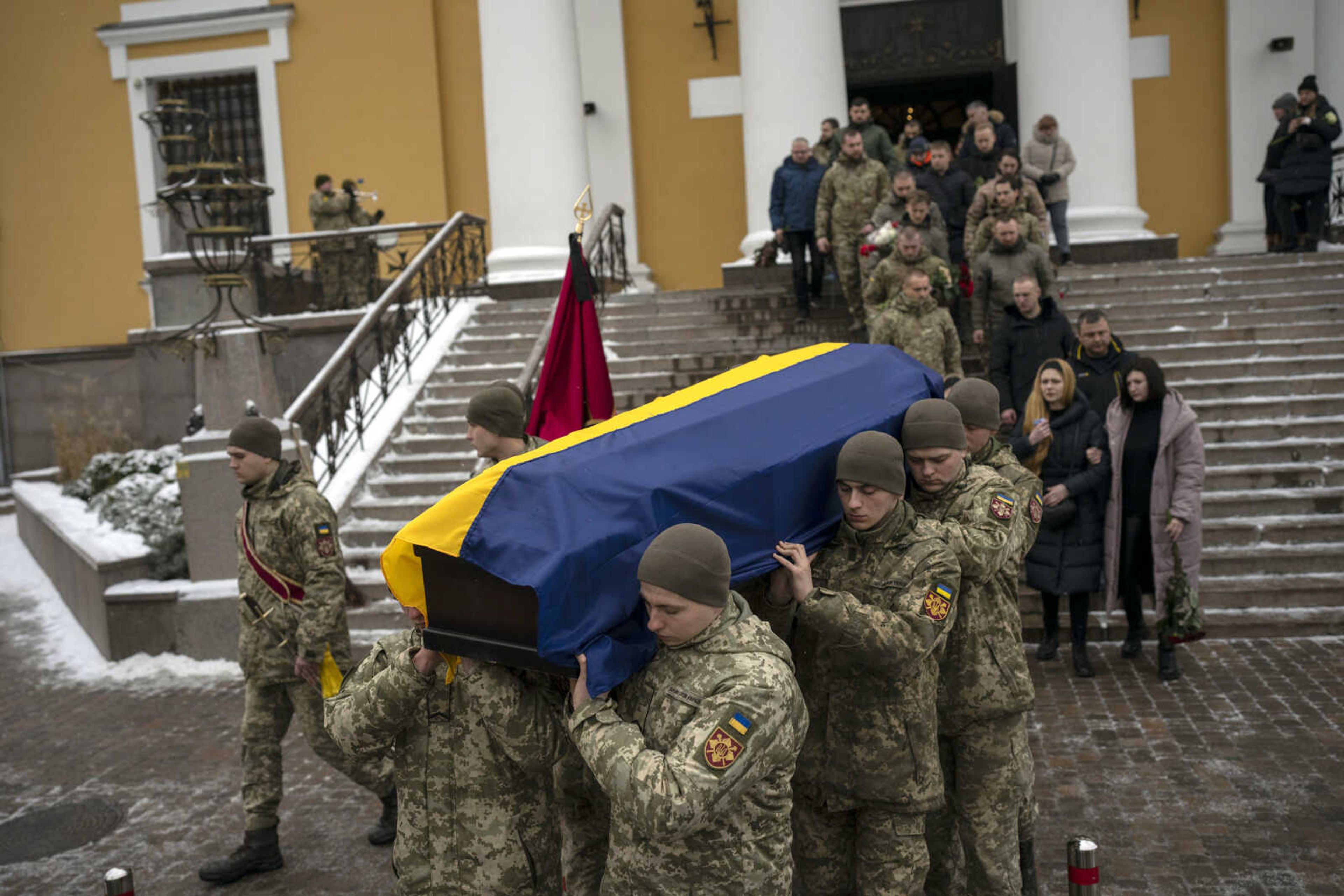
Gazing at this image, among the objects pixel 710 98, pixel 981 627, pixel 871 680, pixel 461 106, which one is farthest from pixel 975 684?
pixel 461 106

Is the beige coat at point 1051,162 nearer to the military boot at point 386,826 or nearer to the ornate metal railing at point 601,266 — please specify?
the ornate metal railing at point 601,266

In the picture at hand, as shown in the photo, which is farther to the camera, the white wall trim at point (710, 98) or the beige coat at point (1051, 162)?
the white wall trim at point (710, 98)

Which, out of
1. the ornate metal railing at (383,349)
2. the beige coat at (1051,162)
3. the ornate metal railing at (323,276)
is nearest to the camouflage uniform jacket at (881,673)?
the ornate metal railing at (383,349)

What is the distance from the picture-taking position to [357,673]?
3.32 meters

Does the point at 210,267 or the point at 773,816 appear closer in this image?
the point at 773,816

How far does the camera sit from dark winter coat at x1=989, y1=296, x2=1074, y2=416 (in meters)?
8.01

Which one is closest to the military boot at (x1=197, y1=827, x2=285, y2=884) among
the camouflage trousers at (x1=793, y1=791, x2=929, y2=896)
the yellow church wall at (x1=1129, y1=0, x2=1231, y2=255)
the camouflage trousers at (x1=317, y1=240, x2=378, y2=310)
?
the camouflage trousers at (x1=793, y1=791, x2=929, y2=896)

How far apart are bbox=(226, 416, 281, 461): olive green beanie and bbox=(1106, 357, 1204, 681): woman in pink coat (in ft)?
15.3

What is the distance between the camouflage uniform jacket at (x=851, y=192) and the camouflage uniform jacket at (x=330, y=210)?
705cm

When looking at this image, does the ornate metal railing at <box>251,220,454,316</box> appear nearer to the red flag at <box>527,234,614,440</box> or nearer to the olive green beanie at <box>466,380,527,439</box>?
the red flag at <box>527,234,614,440</box>

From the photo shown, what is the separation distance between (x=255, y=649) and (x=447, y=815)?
88.8 inches

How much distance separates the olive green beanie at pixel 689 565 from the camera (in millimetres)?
2648

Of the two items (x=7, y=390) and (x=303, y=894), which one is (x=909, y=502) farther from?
(x=7, y=390)


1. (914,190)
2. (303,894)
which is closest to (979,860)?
(303,894)
